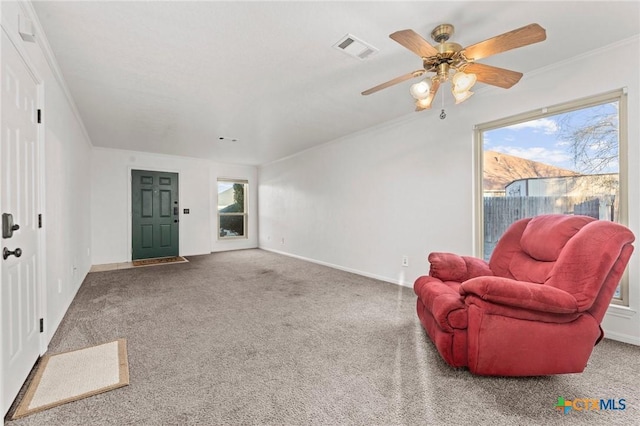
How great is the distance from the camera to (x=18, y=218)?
171 centimetres

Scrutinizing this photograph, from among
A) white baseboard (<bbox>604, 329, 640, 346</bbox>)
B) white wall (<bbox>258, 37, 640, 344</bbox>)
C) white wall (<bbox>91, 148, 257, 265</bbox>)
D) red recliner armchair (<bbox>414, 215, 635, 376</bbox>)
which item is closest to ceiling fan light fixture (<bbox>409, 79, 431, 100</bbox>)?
red recliner armchair (<bbox>414, 215, 635, 376</bbox>)

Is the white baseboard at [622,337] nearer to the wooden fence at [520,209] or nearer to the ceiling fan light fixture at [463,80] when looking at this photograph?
the wooden fence at [520,209]

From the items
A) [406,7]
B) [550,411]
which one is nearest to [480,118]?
[406,7]

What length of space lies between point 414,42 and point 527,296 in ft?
5.27

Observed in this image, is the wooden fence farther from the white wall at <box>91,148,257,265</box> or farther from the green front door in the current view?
the green front door

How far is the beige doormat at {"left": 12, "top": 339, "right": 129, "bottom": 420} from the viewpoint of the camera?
1.59 metres

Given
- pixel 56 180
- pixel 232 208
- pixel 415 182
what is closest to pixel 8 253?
pixel 56 180

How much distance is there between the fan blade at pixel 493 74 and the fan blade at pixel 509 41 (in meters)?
0.11

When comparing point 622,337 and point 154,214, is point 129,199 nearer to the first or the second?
point 154,214

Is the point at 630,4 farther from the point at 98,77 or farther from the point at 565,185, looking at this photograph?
the point at 98,77

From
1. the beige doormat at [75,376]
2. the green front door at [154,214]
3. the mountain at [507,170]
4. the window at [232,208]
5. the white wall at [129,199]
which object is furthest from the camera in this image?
the window at [232,208]

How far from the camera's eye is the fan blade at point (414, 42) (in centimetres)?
158

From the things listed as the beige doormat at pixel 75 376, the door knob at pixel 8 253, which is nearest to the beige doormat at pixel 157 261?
the beige doormat at pixel 75 376

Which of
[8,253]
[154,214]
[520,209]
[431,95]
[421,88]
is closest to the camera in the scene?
[8,253]
